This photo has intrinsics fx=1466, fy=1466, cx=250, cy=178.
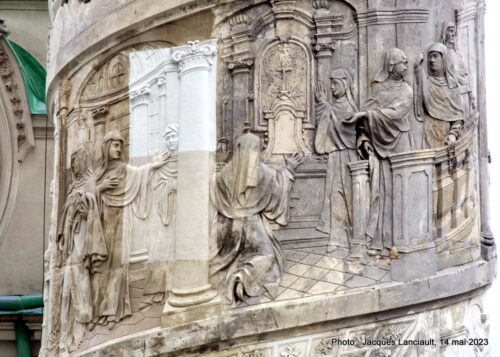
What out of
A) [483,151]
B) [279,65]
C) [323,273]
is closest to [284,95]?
[279,65]

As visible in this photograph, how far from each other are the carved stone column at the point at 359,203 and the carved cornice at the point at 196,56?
1622 mm

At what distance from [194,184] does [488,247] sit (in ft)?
9.52


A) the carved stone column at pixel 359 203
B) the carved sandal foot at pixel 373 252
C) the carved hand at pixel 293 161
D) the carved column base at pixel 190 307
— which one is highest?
the carved hand at pixel 293 161

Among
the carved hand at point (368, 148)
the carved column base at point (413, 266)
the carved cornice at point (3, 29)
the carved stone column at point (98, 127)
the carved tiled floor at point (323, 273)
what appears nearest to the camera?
the carved tiled floor at point (323, 273)

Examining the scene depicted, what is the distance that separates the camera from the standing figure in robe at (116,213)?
13.4 meters

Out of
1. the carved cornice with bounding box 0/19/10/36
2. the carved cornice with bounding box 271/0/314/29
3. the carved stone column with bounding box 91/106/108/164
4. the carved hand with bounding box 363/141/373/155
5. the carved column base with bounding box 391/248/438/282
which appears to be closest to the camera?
the carved column base with bounding box 391/248/438/282

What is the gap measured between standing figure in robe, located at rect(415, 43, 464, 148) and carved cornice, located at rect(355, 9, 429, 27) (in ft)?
1.13

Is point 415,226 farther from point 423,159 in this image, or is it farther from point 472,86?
point 472,86

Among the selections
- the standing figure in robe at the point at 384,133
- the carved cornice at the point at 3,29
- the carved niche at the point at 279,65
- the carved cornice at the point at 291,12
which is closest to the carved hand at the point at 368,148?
the standing figure in robe at the point at 384,133

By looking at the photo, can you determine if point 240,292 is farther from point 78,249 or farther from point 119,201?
point 78,249

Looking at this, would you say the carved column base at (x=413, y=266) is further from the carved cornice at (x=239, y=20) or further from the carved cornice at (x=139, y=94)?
the carved cornice at (x=139, y=94)

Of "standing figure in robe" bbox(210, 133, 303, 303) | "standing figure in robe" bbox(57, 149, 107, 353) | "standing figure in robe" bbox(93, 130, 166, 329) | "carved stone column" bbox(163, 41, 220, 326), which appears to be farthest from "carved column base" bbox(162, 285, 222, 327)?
"standing figure in robe" bbox(57, 149, 107, 353)

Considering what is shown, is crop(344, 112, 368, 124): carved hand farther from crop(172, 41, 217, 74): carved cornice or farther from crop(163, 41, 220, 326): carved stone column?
crop(172, 41, 217, 74): carved cornice

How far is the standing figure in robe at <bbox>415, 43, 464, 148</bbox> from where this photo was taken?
43.4 feet
